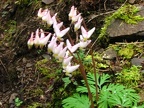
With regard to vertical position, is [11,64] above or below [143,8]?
below

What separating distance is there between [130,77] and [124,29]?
849 mm

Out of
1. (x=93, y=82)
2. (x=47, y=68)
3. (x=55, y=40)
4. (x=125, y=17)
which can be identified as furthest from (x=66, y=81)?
(x=125, y=17)

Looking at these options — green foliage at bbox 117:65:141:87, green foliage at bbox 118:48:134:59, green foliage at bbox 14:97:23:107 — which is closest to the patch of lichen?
green foliage at bbox 118:48:134:59

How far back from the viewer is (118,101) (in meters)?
2.88

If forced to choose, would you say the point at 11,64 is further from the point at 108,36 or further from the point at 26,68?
the point at 108,36

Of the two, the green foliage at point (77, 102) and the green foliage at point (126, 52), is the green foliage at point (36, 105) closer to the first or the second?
the green foliage at point (77, 102)

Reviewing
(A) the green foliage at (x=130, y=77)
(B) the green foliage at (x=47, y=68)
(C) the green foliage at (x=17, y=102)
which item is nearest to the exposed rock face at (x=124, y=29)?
(A) the green foliage at (x=130, y=77)

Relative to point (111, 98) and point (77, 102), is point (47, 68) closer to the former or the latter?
point (77, 102)

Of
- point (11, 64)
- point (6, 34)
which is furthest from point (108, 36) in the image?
point (6, 34)

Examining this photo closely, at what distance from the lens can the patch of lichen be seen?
13.3 ft

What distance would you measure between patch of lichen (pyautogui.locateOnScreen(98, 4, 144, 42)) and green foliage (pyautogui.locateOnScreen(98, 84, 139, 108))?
1.17 meters

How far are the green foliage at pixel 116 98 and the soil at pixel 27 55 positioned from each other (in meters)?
0.66

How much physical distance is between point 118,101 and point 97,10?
2017 mm

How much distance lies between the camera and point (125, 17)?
13.5 feet
